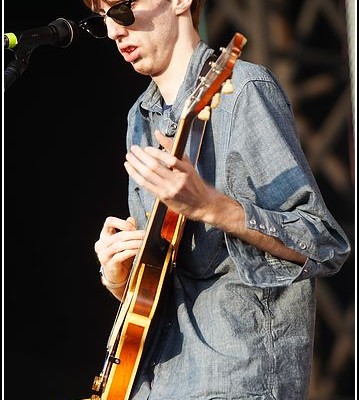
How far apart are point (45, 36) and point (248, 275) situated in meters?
0.91

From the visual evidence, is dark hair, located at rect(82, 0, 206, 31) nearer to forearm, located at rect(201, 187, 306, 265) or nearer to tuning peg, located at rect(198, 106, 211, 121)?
tuning peg, located at rect(198, 106, 211, 121)

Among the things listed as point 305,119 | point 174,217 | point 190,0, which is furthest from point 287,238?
point 305,119

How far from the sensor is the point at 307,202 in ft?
8.25

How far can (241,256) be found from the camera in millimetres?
2482

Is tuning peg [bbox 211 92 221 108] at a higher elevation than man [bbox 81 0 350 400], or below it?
higher

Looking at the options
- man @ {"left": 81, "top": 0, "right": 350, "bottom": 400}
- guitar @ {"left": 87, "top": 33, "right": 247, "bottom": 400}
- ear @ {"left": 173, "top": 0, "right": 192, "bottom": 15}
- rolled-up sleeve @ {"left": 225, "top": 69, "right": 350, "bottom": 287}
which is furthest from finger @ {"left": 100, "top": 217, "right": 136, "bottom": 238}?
ear @ {"left": 173, "top": 0, "right": 192, "bottom": 15}

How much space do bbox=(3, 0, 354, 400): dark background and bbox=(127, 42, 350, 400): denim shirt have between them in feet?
7.40

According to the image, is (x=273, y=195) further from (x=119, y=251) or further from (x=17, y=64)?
(x=17, y=64)

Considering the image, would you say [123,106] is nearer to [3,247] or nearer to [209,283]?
[3,247]

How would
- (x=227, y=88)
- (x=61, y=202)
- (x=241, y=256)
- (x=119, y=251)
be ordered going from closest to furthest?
1. (x=227, y=88)
2. (x=241, y=256)
3. (x=119, y=251)
4. (x=61, y=202)

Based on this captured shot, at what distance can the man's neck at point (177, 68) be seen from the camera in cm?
283

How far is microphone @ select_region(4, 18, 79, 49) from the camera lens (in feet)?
8.86

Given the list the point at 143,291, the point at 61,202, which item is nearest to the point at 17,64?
the point at 143,291

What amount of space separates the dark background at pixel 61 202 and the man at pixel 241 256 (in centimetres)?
210
